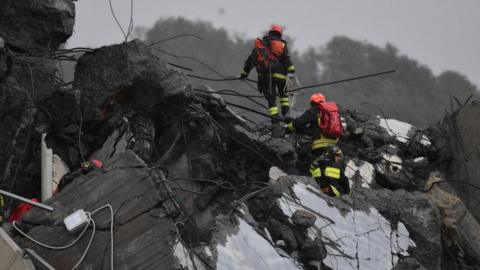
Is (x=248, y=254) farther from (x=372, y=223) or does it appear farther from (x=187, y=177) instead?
(x=187, y=177)

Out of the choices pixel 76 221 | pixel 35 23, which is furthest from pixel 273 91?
pixel 76 221

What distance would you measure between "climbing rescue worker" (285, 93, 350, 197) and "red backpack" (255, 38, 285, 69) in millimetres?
1627

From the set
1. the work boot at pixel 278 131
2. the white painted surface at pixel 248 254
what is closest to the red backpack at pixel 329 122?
the work boot at pixel 278 131

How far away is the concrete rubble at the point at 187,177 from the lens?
602 cm

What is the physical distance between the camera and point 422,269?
24.9 feet

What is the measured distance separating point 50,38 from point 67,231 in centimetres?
379

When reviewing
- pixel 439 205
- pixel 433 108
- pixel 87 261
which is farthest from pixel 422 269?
pixel 433 108

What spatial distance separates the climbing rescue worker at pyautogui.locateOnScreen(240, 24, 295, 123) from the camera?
11.6 meters

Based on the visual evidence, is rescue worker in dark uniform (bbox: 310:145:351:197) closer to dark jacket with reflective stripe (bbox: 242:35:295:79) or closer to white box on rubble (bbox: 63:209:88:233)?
dark jacket with reflective stripe (bbox: 242:35:295:79)

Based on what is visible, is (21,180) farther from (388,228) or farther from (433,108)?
(433,108)

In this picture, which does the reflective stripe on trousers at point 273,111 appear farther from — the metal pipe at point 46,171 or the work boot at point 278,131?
the metal pipe at point 46,171

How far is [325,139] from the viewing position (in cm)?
972

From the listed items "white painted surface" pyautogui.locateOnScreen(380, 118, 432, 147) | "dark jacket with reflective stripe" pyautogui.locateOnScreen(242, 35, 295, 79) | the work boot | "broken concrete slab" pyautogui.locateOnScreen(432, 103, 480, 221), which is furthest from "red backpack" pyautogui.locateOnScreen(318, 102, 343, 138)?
"white painted surface" pyautogui.locateOnScreen(380, 118, 432, 147)

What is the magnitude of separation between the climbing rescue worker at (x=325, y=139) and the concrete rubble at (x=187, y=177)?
265 millimetres
